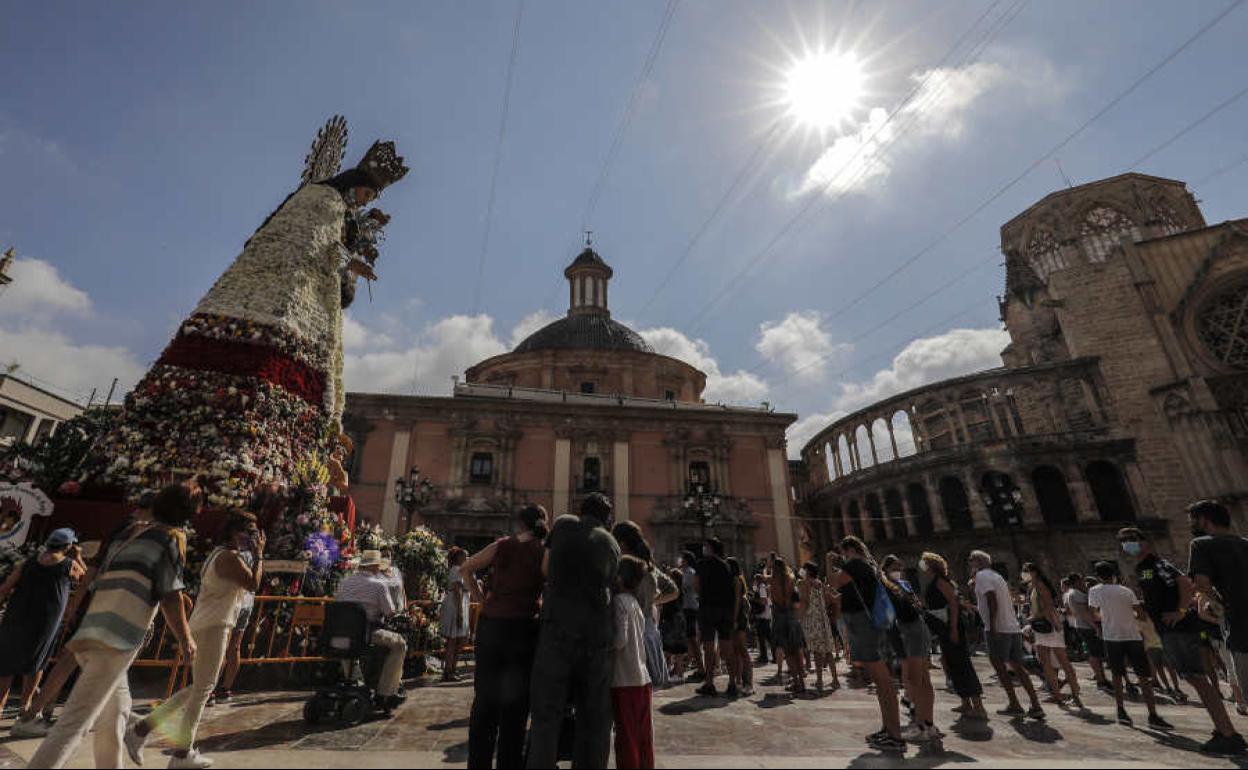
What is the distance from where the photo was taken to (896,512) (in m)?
28.3

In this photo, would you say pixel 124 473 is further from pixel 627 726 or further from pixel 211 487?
pixel 627 726

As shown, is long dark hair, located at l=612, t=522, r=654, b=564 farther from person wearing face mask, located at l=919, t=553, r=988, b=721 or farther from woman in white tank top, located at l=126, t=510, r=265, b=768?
person wearing face mask, located at l=919, t=553, r=988, b=721

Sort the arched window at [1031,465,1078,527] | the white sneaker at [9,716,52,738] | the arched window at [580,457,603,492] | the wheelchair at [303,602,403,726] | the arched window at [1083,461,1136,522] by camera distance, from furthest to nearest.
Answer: the arched window at [1031,465,1078,527] < the arched window at [1083,461,1136,522] < the arched window at [580,457,603,492] < the wheelchair at [303,602,403,726] < the white sneaker at [9,716,52,738]

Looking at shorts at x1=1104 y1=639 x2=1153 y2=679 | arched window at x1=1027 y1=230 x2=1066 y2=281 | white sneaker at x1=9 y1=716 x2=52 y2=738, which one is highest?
arched window at x1=1027 y1=230 x2=1066 y2=281

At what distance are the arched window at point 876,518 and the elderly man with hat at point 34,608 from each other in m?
30.6

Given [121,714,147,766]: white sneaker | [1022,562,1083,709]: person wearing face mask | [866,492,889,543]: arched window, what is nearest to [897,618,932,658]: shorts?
[1022,562,1083,709]: person wearing face mask

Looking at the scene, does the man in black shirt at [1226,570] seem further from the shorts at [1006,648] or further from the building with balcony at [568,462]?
the building with balcony at [568,462]

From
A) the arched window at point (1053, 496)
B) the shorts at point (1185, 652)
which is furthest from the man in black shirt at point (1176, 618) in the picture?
the arched window at point (1053, 496)

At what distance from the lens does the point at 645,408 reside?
24453 millimetres

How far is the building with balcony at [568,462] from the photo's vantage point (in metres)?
21.6

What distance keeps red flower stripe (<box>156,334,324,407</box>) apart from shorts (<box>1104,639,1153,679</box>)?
1048 centimetres

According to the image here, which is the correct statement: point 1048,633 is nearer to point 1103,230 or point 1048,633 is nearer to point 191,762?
point 191,762

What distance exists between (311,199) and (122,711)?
27.3 feet

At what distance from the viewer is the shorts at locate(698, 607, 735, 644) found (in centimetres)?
631
